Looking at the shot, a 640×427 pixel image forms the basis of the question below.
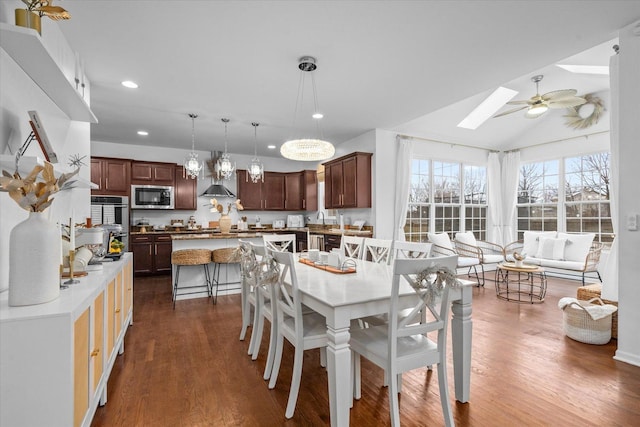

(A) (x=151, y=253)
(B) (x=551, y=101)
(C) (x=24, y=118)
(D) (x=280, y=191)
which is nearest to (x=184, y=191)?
(A) (x=151, y=253)

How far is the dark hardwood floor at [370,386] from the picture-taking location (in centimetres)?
185

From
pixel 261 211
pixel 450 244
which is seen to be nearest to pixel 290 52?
pixel 450 244

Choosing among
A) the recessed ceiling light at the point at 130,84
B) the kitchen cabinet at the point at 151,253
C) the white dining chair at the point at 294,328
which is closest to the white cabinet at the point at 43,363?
the white dining chair at the point at 294,328

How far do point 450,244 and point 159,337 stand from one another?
4.77 m

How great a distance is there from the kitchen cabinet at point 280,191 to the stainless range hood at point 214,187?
39cm

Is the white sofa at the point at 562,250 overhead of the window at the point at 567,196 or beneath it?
beneath

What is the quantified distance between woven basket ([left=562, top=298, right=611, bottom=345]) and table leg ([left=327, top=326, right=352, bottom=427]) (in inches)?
105

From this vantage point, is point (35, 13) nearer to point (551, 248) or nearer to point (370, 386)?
point (370, 386)

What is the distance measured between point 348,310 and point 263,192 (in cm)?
607

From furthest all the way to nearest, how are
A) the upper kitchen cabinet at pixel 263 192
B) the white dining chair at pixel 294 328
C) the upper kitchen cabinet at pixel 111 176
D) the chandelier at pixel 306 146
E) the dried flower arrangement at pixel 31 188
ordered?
the upper kitchen cabinet at pixel 263 192, the upper kitchen cabinet at pixel 111 176, the chandelier at pixel 306 146, the white dining chair at pixel 294 328, the dried flower arrangement at pixel 31 188

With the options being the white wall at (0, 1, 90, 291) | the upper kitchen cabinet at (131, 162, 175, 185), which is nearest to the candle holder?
the white wall at (0, 1, 90, 291)

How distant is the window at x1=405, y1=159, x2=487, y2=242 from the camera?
6055 mm

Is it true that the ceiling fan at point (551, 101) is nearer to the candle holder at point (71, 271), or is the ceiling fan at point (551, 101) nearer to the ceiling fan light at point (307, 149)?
the ceiling fan light at point (307, 149)

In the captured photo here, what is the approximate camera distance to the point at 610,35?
263 centimetres
